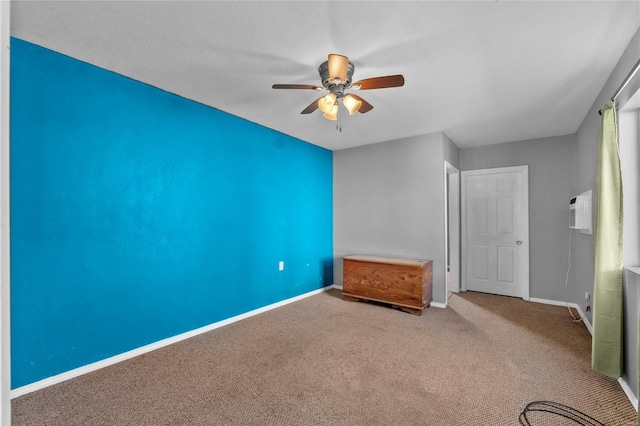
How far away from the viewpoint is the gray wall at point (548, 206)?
162 inches

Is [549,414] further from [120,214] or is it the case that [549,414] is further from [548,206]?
[120,214]

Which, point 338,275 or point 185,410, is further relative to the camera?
point 338,275

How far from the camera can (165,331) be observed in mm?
2820

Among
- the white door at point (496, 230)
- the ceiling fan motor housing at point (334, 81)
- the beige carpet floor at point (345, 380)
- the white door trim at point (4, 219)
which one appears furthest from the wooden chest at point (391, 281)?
the white door trim at point (4, 219)

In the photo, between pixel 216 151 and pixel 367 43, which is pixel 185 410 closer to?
pixel 216 151

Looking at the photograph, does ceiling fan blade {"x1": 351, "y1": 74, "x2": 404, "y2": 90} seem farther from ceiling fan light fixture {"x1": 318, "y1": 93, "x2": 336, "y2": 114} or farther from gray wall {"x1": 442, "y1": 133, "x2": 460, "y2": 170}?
gray wall {"x1": 442, "y1": 133, "x2": 460, "y2": 170}

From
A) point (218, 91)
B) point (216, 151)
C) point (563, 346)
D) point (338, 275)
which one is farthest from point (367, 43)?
point (338, 275)

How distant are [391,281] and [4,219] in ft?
12.7

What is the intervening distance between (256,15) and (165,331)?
275cm

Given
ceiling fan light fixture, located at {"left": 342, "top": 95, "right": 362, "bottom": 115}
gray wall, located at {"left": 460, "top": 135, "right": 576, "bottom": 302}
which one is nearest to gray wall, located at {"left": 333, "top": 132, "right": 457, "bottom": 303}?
gray wall, located at {"left": 460, "top": 135, "right": 576, "bottom": 302}

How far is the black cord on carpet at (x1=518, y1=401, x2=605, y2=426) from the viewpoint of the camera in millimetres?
1785

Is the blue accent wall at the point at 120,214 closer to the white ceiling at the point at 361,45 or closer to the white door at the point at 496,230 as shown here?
the white ceiling at the point at 361,45

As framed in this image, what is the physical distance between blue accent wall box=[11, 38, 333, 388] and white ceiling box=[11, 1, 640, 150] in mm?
329

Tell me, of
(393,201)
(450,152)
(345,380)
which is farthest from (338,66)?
(450,152)
